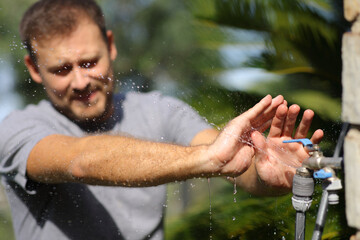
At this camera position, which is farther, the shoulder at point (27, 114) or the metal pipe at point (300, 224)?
the shoulder at point (27, 114)

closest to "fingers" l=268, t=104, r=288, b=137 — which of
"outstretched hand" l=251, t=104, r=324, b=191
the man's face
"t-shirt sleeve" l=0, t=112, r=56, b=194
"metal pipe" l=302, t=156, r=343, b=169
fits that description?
"outstretched hand" l=251, t=104, r=324, b=191

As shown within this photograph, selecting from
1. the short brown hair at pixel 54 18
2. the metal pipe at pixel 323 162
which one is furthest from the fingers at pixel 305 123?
the short brown hair at pixel 54 18

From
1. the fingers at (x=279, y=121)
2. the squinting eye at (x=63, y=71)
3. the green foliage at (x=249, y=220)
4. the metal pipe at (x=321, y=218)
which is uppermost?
the fingers at (x=279, y=121)

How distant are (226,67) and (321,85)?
30.9 inches

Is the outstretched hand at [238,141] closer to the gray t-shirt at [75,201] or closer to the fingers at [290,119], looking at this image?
the fingers at [290,119]

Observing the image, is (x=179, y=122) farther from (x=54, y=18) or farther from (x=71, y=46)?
(x=54, y=18)

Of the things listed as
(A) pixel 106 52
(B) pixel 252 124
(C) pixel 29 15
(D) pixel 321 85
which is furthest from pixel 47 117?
(D) pixel 321 85

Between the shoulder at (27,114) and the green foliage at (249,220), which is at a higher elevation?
the shoulder at (27,114)

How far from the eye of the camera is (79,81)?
3.01m

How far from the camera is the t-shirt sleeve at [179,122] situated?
302cm

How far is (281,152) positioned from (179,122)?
1051mm

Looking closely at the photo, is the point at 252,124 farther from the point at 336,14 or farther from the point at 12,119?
the point at 336,14

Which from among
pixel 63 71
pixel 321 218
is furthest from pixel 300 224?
pixel 63 71

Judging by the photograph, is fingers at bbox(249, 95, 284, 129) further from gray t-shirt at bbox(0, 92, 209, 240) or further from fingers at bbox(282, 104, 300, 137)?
gray t-shirt at bbox(0, 92, 209, 240)
